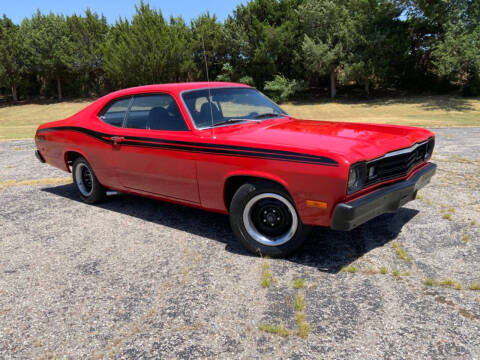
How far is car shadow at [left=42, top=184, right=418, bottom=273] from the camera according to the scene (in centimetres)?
350

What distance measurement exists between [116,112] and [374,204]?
3231mm

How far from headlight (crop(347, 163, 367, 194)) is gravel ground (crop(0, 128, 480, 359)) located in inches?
28.6

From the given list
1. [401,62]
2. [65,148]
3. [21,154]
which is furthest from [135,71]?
[65,148]

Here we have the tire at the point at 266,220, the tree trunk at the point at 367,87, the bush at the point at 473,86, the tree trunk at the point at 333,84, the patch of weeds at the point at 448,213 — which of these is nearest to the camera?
the tire at the point at 266,220

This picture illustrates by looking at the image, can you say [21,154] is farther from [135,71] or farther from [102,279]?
[135,71]

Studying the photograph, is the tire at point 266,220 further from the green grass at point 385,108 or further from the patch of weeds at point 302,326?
the green grass at point 385,108

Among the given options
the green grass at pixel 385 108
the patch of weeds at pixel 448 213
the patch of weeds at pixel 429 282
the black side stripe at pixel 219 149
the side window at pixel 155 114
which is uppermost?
the side window at pixel 155 114

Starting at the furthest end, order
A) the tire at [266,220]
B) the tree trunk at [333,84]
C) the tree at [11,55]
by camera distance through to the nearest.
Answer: the tree at [11,55]
the tree trunk at [333,84]
the tire at [266,220]

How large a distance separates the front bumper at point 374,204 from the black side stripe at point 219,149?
37 centimetres

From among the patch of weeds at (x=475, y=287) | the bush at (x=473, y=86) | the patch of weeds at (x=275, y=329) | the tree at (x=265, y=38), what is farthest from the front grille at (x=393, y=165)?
the tree at (x=265, y=38)

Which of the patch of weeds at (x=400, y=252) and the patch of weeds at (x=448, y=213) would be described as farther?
the patch of weeds at (x=448, y=213)

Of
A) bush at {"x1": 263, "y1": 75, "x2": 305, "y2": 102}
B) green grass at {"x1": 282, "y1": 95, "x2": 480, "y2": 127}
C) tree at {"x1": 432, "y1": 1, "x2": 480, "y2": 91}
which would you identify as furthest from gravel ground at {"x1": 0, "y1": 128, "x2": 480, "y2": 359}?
bush at {"x1": 263, "y1": 75, "x2": 305, "y2": 102}

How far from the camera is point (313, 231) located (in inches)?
162

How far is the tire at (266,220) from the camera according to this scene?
3.30 metres
